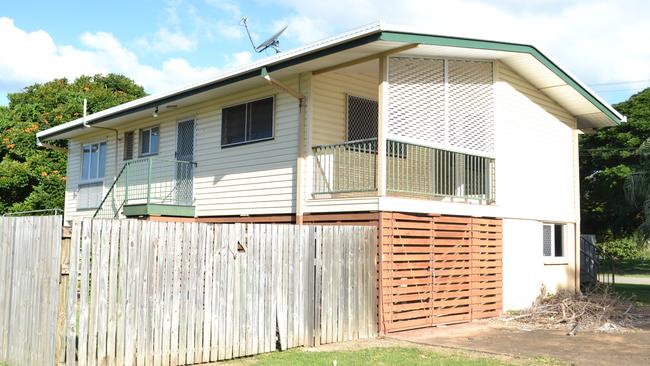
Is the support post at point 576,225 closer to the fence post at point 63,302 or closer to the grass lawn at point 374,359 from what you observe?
the grass lawn at point 374,359

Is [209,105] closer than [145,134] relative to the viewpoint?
Yes

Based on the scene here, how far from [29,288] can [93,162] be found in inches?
514

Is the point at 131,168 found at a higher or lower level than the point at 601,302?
higher

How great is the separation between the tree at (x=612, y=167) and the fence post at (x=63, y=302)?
95.9 feet

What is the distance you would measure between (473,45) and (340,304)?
5603mm

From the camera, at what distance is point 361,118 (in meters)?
13.9

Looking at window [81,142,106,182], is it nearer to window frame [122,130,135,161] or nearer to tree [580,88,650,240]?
window frame [122,130,135,161]

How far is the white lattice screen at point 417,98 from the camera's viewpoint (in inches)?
459

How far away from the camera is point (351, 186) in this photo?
41.7ft

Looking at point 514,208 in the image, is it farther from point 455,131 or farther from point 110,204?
point 110,204

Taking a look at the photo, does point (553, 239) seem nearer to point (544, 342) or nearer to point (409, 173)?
point (409, 173)

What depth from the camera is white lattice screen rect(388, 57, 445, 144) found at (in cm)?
1166

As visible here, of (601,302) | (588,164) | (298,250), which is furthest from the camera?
(588,164)

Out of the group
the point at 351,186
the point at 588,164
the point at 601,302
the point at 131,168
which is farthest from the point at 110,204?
the point at 588,164
